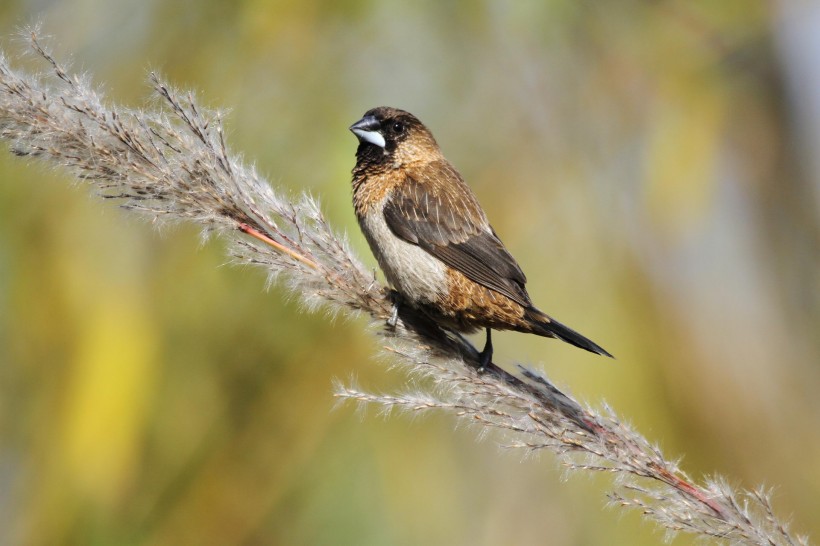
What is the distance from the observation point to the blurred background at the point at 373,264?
3.61m

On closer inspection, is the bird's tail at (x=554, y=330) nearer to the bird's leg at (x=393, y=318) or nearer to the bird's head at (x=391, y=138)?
the bird's leg at (x=393, y=318)

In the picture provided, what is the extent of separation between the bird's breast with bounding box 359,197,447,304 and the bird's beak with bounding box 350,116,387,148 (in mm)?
312

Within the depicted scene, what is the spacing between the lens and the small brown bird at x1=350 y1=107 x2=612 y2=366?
2746 mm

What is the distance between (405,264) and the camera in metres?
2.81

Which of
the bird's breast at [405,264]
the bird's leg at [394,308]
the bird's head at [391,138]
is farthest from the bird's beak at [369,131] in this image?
the bird's leg at [394,308]

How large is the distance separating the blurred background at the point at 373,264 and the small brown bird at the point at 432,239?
557mm

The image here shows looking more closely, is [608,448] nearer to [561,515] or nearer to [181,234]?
[561,515]

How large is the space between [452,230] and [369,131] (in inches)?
21.6

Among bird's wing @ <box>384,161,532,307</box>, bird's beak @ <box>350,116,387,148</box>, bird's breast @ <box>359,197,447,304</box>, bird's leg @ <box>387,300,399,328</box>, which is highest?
bird's beak @ <box>350,116,387,148</box>

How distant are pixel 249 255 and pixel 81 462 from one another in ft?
6.20

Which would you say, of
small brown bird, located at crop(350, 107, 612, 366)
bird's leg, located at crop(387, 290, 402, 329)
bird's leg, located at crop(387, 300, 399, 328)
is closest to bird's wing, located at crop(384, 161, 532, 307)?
small brown bird, located at crop(350, 107, 612, 366)

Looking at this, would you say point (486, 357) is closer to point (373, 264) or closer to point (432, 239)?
point (432, 239)

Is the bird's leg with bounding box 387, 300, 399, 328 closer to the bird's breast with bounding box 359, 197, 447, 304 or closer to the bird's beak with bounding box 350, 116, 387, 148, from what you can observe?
the bird's breast with bounding box 359, 197, 447, 304

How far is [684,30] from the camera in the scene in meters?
4.66
